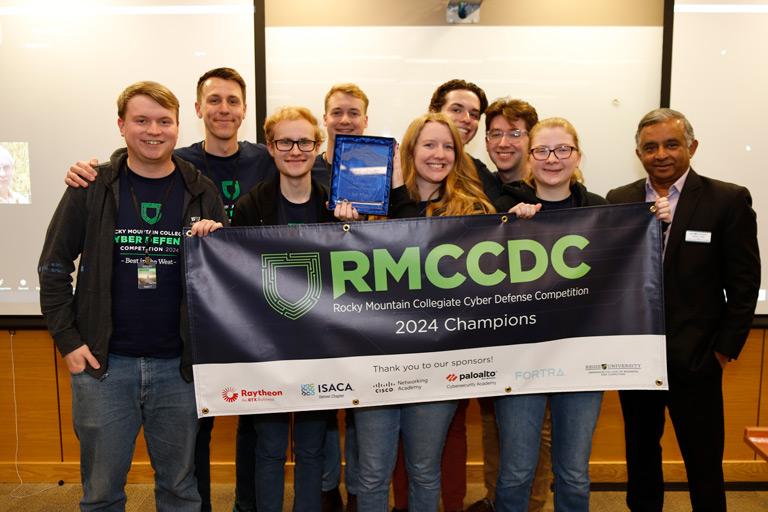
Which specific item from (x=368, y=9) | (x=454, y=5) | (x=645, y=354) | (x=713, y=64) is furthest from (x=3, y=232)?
(x=713, y=64)

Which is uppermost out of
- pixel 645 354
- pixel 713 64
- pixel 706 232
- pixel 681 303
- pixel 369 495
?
pixel 713 64

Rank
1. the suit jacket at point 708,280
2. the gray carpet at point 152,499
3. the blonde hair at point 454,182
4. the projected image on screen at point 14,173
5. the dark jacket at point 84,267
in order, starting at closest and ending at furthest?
the dark jacket at point 84,267 < the blonde hair at point 454,182 < the suit jacket at point 708,280 < the gray carpet at point 152,499 < the projected image on screen at point 14,173

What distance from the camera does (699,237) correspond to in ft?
8.00

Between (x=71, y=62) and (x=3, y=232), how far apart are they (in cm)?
116

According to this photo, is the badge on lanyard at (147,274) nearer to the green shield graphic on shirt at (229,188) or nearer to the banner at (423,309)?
the banner at (423,309)

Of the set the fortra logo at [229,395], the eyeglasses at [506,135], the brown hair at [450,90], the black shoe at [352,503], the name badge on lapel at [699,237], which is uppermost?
the brown hair at [450,90]

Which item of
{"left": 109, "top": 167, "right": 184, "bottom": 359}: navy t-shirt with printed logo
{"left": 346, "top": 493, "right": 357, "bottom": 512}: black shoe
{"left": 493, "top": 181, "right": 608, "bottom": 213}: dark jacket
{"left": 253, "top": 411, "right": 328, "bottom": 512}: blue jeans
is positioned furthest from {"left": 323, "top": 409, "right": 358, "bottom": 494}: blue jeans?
{"left": 493, "top": 181, "right": 608, "bottom": 213}: dark jacket

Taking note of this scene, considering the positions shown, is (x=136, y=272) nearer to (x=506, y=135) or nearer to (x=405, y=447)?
(x=405, y=447)

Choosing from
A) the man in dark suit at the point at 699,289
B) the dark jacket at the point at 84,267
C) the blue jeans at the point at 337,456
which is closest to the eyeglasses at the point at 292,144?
the dark jacket at the point at 84,267

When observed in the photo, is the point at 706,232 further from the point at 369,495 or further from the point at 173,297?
the point at 173,297

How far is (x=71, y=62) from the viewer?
130 inches

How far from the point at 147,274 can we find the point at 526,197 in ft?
5.43

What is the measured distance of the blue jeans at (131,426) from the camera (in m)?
2.11

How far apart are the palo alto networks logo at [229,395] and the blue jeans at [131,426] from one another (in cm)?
15
